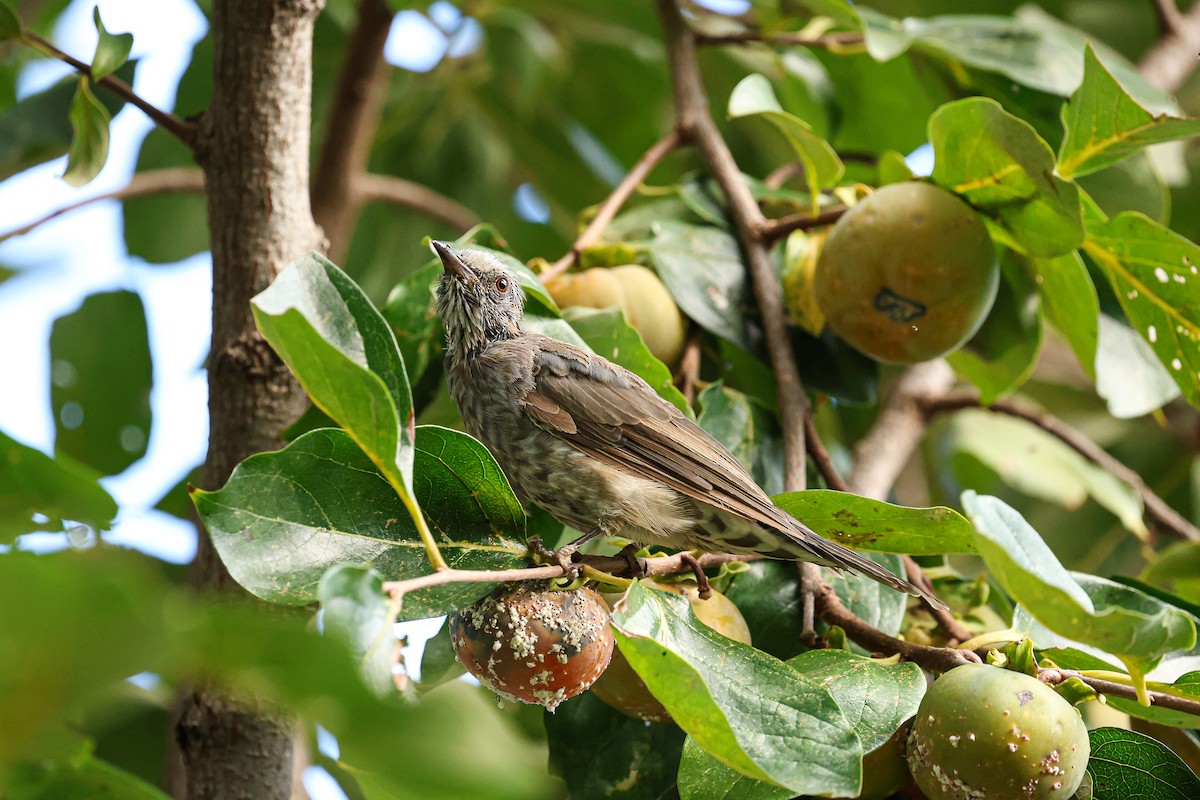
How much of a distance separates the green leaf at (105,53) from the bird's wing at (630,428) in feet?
2.76

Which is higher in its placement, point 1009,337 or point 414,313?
point 414,313

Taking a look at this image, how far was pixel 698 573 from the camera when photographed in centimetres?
151

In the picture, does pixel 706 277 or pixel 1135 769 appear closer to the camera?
pixel 1135 769

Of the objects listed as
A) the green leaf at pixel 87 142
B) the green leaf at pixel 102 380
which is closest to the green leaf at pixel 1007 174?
the green leaf at pixel 87 142

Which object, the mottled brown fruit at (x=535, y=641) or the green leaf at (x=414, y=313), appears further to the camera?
the green leaf at (x=414, y=313)

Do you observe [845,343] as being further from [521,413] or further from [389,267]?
[389,267]

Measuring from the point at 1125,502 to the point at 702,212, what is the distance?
1.49 metres

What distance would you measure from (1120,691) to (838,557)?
0.40 m

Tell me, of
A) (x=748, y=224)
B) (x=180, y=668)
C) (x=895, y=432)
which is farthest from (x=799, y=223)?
(x=180, y=668)

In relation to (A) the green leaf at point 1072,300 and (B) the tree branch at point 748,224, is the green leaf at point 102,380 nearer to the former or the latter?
(B) the tree branch at point 748,224

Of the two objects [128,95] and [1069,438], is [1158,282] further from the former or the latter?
[128,95]

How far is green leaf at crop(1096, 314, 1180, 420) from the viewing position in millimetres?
2268

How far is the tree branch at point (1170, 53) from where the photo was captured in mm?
3369

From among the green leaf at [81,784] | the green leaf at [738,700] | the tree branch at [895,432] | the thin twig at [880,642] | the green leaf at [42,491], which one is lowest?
the tree branch at [895,432]
